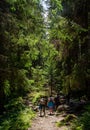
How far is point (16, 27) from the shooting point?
47.3 ft

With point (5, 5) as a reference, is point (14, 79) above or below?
below

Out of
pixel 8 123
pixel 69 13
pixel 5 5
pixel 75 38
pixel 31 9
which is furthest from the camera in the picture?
pixel 69 13

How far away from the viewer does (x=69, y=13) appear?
1925 centimetres

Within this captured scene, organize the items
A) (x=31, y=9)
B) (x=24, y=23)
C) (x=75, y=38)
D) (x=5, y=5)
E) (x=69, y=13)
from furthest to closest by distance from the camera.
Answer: (x=69, y=13) → (x=75, y=38) → (x=5, y=5) → (x=24, y=23) → (x=31, y=9)

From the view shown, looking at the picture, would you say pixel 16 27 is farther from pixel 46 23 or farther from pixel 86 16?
pixel 86 16

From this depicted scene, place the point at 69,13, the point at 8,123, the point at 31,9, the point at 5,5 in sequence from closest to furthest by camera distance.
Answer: the point at 31,9 < the point at 8,123 < the point at 5,5 < the point at 69,13

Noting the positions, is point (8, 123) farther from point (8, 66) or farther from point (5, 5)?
point (5, 5)

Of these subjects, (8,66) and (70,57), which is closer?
(8,66)

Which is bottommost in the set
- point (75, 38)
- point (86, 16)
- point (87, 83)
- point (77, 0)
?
point (87, 83)

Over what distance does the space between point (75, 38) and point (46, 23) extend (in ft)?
23.6

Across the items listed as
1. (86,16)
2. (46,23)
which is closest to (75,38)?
(86,16)

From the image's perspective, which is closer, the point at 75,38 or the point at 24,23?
the point at 24,23

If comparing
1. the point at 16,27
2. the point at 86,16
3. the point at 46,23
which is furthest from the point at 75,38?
the point at 46,23

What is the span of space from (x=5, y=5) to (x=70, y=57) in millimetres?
6659
